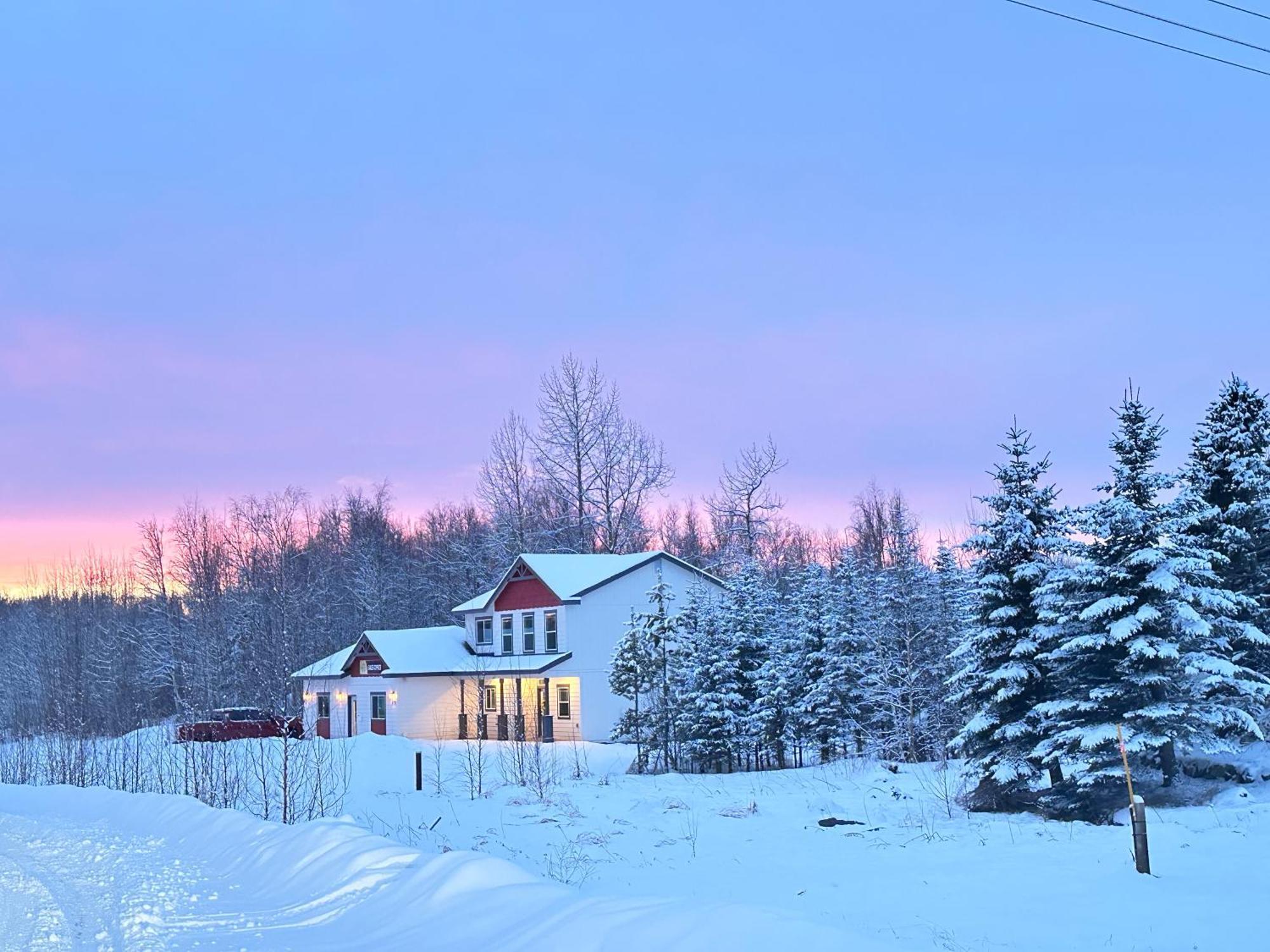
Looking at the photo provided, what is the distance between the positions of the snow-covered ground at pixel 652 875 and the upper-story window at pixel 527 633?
20.0 meters

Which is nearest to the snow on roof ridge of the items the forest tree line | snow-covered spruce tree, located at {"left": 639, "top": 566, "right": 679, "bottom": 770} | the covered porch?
the covered porch

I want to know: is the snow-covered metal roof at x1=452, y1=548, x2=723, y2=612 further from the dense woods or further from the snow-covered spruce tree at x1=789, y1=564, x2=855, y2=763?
the snow-covered spruce tree at x1=789, y1=564, x2=855, y2=763

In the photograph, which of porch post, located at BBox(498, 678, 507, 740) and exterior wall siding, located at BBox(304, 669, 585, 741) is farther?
exterior wall siding, located at BBox(304, 669, 585, 741)

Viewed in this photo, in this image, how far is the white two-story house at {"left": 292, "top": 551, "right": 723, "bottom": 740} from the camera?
39469 mm

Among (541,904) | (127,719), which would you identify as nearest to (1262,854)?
(541,904)

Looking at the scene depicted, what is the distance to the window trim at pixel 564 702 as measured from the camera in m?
39.6

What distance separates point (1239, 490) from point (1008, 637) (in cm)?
591

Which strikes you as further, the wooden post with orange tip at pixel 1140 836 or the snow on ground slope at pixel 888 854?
the wooden post with orange tip at pixel 1140 836

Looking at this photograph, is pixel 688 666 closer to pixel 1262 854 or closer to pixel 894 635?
pixel 894 635

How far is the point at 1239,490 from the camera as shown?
62.8 feet

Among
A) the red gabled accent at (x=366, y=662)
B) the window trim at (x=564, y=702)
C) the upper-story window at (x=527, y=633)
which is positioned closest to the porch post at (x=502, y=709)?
the upper-story window at (x=527, y=633)

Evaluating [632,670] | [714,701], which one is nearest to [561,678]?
[632,670]

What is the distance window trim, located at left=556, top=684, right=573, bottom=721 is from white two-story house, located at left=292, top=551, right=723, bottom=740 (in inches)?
1.7

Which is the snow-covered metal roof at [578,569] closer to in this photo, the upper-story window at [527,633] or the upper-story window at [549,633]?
the upper-story window at [549,633]
